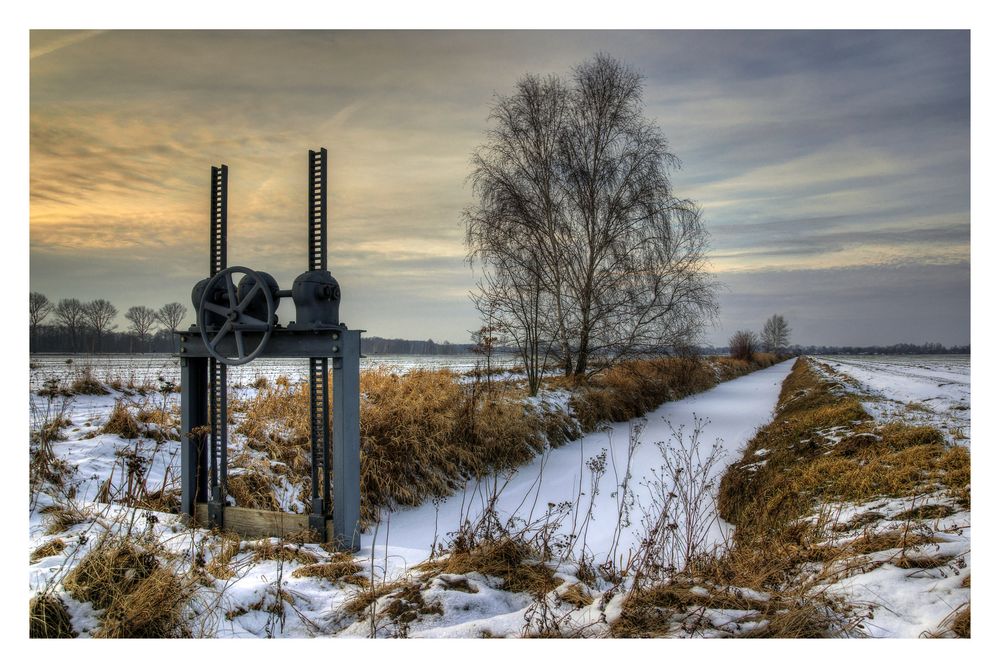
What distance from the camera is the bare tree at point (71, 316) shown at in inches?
205

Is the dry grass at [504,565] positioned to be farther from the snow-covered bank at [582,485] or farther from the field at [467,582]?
the snow-covered bank at [582,485]

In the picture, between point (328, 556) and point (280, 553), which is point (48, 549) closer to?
point (280, 553)

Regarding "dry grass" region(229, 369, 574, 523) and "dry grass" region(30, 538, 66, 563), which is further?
"dry grass" region(229, 369, 574, 523)

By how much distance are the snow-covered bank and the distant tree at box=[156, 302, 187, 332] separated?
8.85 feet

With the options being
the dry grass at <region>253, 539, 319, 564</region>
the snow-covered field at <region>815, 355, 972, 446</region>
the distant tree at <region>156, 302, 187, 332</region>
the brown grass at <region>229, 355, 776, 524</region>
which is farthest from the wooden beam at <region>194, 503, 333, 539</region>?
the snow-covered field at <region>815, 355, 972, 446</region>

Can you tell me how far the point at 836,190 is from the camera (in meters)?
4.74

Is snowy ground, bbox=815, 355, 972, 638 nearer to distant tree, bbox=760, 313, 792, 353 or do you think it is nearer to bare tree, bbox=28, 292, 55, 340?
distant tree, bbox=760, 313, 792, 353

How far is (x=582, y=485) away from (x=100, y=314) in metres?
5.78

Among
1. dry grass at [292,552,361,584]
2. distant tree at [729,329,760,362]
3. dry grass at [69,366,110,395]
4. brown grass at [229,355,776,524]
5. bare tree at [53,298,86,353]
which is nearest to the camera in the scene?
dry grass at [292,552,361,584]

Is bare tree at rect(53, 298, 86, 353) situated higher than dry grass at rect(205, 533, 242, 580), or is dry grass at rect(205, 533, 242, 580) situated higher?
bare tree at rect(53, 298, 86, 353)

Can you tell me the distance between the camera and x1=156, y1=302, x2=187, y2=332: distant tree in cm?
550

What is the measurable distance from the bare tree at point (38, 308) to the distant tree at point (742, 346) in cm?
1593

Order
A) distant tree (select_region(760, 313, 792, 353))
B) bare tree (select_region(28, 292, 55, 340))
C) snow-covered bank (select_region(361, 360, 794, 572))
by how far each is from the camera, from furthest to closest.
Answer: distant tree (select_region(760, 313, 792, 353)), snow-covered bank (select_region(361, 360, 794, 572)), bare tree (select_region(28, 292, 55, 340))
